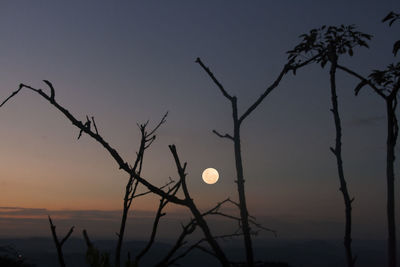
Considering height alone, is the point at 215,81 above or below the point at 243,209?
above

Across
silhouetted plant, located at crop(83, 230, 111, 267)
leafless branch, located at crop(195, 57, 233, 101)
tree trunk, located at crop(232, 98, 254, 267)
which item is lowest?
→ silhouetted plant, located at crop(83, 230, 111, 267)

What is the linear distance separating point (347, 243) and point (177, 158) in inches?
→ 108

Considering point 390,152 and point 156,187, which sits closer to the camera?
point 156,187

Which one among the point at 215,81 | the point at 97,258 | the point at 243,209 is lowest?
the point at 97,258

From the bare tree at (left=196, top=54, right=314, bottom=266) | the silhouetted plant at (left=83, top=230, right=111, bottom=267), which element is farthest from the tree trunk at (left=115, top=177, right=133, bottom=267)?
the bare tree at (left=196, top=54, right=314, bottom=266)

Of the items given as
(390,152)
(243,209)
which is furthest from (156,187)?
(390,152)

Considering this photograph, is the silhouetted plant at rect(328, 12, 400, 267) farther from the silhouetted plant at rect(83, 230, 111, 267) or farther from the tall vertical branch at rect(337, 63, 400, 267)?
the silhouetted plant at rect(83, 230, 111, 267)

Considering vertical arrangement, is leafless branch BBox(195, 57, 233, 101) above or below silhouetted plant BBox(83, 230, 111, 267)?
above

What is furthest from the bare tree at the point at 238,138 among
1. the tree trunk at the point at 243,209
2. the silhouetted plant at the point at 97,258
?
the silhouetted plant at the point at 97,258

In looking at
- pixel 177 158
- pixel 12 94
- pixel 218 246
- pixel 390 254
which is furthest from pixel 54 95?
pixel 390 254

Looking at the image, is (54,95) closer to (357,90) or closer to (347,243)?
(347,243)

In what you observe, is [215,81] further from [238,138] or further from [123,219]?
[123,219]

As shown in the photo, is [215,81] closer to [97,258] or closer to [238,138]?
[238,138]

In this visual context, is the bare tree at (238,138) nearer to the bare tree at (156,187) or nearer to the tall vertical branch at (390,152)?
the bare tree at (156,187)
